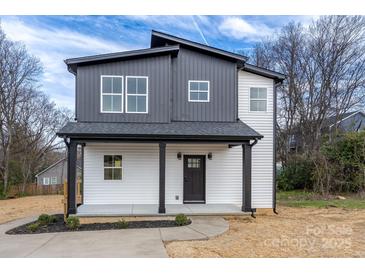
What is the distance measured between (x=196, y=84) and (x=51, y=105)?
22.4 metres

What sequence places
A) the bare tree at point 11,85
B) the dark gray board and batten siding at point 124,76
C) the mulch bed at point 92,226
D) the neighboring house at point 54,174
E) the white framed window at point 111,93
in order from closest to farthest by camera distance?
the mulch bed at point 92,226, the dark gray board and batten siding at point 124,76, the white framed window at point 111,93, the bare tree at point 11,85, the neighboring house at point 54,174

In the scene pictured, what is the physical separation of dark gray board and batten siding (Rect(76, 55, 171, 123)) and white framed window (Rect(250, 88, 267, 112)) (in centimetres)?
340

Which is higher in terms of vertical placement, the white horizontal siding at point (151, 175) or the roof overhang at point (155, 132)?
the roof overhang at point (155, 132)

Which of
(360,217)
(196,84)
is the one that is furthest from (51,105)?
(360,217)

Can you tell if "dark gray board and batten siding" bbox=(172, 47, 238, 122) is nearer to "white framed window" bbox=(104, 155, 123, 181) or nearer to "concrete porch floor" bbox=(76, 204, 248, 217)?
"white framed window" bbox=(104, 155, 123, 181)

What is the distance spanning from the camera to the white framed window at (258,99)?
12.1 m

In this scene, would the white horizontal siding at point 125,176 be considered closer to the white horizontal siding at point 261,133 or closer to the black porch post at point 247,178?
the black porch post at point 247,178

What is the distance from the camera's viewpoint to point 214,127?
11.1 m

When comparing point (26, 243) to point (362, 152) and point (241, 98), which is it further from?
point (362, 152)

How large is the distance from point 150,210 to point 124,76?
495 cm

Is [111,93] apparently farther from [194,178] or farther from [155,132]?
[194,178]

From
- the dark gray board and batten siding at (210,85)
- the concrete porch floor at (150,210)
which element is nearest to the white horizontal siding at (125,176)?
the concrete porch floor at (150,210)

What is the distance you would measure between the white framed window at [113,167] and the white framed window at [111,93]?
5.98 ft

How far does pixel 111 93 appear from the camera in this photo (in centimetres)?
1127
